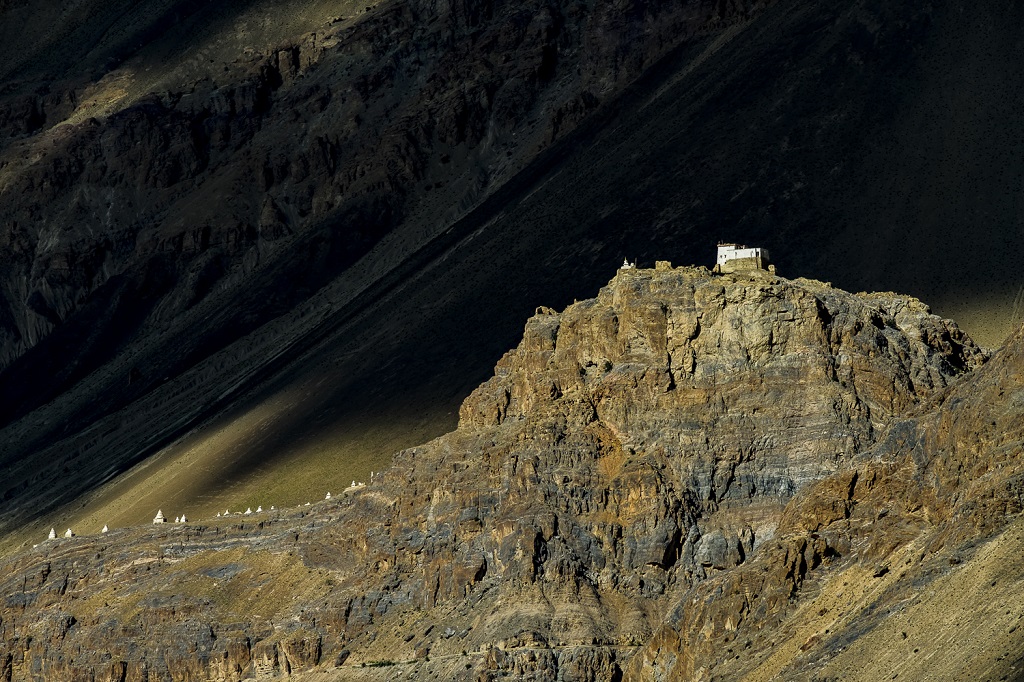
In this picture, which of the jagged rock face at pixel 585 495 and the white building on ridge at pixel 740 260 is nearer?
the jagged rock face at pixel 585 495

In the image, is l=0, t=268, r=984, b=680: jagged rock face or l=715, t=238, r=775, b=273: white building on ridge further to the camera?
l=715, t=238, r=775, b=273: white building on ridge

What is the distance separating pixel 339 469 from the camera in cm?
15262

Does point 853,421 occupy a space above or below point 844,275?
below

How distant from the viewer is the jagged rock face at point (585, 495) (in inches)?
3497

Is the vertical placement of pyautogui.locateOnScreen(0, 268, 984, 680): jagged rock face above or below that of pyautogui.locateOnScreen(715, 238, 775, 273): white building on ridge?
A: below

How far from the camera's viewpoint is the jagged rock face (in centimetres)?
8881

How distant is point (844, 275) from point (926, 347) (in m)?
68.9

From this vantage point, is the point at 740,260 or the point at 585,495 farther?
the point at 740,260

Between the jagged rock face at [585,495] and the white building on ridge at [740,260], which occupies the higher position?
the white building on ridge at [740,260]

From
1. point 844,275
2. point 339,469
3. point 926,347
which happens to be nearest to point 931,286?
point 844,275

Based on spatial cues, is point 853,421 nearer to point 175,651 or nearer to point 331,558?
point 331,558

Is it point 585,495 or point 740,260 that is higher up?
point 740,260

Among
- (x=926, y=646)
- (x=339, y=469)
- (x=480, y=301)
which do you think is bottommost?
(x=926, y=646)

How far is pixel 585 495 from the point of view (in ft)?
302
